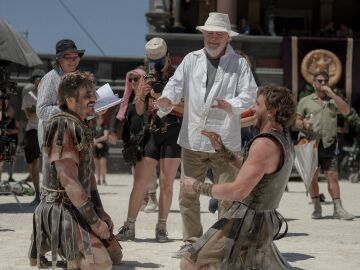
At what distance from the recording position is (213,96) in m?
5.97

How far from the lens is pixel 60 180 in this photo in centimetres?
499

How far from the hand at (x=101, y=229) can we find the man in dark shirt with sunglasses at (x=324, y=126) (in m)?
4.42

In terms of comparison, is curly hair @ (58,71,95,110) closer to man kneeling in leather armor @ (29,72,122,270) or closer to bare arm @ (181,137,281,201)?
man kneeling in leather armor @ (29,72,122,270)

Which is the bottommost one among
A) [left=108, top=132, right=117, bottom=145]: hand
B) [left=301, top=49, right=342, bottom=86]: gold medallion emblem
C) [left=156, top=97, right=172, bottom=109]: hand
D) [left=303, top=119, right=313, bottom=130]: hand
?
[left=301, top=49, right=342, bottom=86]: gold medallion emblem

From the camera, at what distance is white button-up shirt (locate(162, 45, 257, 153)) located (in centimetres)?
598

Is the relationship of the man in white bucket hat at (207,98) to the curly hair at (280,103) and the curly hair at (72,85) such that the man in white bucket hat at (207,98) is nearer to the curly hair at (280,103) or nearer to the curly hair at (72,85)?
the curly hair at (72,85)

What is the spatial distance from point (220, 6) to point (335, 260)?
15.4 m

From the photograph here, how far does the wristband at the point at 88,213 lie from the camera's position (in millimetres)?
4891

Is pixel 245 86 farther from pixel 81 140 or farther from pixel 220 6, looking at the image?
pixel 220 6

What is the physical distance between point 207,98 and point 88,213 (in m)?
1.57

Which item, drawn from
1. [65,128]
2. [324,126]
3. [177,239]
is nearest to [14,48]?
[177,239]

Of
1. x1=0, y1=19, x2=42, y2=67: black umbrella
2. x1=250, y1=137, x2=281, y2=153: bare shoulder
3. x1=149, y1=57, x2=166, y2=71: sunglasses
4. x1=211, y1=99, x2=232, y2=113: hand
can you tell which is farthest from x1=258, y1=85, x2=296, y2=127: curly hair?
x1=0, y1=19, x2=42, y2=67: black umbrella

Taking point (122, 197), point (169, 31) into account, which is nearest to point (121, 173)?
point (169, 31)

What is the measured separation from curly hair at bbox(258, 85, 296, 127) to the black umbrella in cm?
524
